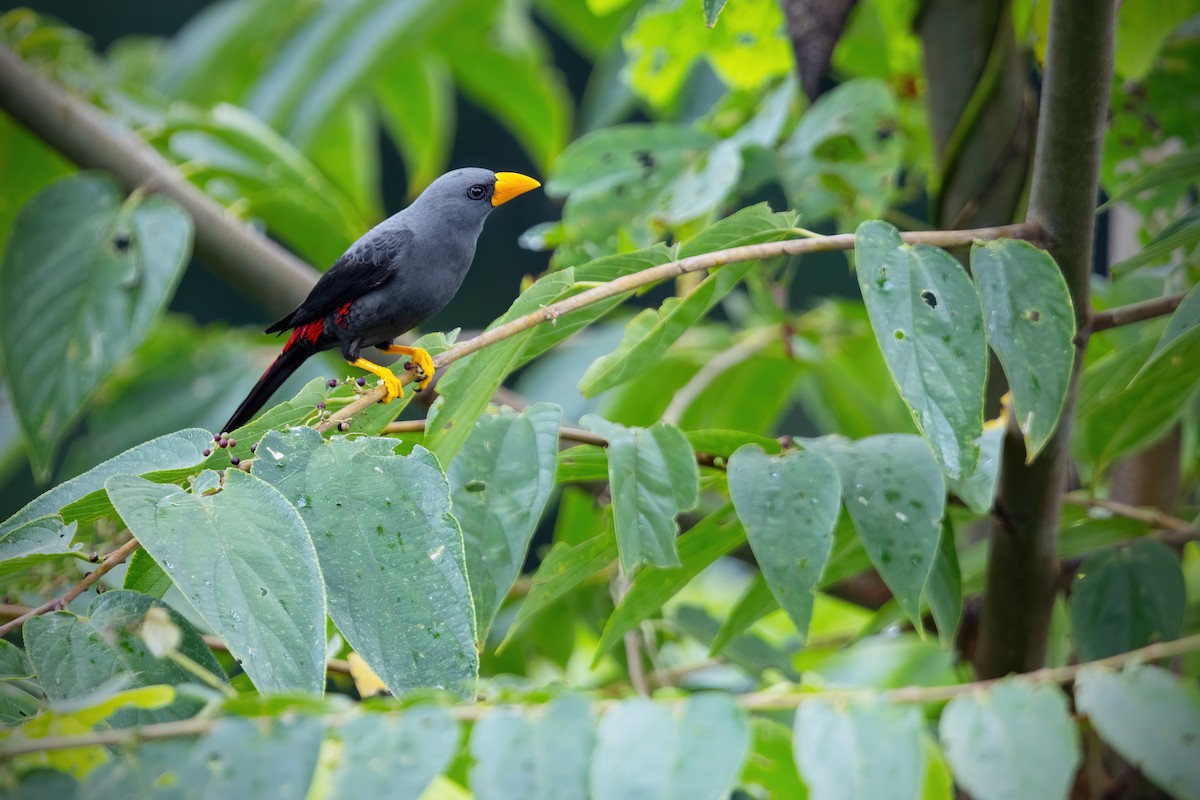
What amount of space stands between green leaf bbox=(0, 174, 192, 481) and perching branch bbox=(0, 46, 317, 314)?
0.13 metres

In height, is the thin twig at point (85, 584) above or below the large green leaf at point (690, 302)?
below

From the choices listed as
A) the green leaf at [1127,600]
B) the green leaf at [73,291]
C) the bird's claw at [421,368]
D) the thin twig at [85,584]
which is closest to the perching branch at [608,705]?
the thin twig at [85,584]

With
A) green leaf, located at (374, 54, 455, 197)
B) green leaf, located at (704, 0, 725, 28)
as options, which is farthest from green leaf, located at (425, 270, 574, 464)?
green leaf, located at (374, 54, 455, 197)

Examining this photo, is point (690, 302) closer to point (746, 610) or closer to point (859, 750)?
point (746, 610)

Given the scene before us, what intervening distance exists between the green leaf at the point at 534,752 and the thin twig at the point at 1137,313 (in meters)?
0.70

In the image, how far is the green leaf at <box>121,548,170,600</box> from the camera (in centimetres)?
82

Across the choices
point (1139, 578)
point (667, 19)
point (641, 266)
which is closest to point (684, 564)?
point (641, 266)

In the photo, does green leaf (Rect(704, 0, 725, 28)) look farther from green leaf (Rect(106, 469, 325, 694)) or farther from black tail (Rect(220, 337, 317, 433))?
black tail (Rect(220, 337, 317, 433))

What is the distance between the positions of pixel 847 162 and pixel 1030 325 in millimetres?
864

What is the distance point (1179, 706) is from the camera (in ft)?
1.95

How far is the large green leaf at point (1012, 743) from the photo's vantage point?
1.93ft

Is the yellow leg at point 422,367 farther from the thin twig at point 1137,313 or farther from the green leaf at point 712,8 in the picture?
the thin twig at point 1137,313

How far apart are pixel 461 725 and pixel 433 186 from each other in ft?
2.59

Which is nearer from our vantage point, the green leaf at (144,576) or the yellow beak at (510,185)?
the green leaf at (144,576)
